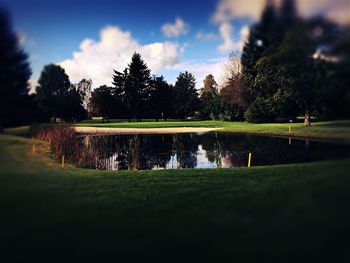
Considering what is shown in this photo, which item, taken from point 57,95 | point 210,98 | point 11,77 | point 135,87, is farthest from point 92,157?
point 11,77

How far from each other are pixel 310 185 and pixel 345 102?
713 mm

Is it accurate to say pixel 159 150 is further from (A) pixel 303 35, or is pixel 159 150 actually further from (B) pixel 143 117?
(A) pixel 303 35

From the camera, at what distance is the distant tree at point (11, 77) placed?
297cm

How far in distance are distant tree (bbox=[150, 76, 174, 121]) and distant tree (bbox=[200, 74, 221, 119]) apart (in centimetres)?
54

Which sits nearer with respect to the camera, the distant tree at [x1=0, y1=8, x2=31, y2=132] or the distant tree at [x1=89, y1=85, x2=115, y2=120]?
the distant tree at [x1=0, y1=8, x2=31, y2=132]

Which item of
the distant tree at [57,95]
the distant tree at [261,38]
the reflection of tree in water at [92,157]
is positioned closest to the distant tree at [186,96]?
the distant tree at [261,38]

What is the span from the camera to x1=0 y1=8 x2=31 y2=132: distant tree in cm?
297

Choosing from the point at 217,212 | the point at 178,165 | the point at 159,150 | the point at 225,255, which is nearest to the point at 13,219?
the point at 225,255

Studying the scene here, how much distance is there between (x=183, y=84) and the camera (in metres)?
5.42

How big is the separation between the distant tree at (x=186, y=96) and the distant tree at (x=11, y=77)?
2298 millimetres

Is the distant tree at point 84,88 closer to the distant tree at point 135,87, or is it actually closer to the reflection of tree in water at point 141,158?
the distant tree at point 135,87

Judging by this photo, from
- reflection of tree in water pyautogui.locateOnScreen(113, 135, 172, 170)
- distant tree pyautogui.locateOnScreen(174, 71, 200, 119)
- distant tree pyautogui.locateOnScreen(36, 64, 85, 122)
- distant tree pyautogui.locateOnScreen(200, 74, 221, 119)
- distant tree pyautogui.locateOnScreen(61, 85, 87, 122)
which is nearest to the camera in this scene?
distant tree pyautogui.locateOnScreen(36, 64, 85, 122)

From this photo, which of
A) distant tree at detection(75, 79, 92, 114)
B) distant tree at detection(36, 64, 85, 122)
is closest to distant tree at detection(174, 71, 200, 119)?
distant tree at detection(75, 79, 92, 114)

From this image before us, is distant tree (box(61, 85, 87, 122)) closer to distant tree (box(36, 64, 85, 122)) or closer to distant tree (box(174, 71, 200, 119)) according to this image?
distant tree (box(36, 64, 85, 122))
